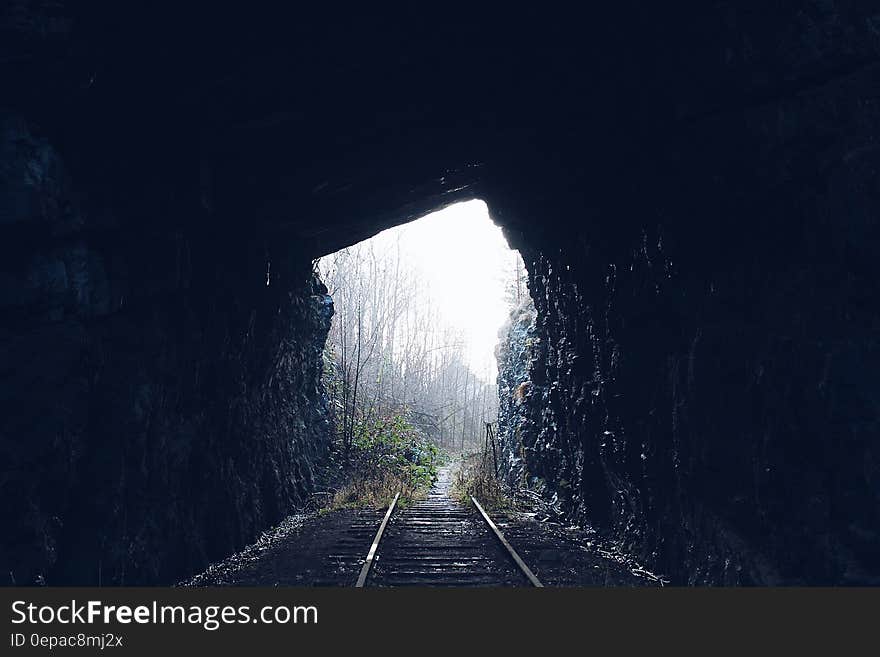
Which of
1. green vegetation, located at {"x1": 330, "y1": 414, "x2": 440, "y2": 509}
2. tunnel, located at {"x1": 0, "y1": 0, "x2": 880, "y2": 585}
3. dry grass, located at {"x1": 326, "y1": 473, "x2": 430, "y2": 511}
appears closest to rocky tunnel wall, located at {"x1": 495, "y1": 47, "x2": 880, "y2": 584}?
tunnel, located at {"x1": 0, "y1": 0, "x2": 880, "y2": 585}

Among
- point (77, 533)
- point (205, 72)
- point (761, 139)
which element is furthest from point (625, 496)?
point (205, 72)

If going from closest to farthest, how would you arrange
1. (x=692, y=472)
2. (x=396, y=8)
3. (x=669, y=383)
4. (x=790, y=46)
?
(x=790, y=46) → (x=396, y=8) → (x=692, y=472) → (x=669, y=383)

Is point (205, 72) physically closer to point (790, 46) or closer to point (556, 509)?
point (790, 46)

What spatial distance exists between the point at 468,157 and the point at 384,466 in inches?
388

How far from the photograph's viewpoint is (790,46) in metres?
4.76

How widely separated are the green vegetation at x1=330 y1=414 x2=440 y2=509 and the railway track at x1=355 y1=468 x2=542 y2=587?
2108 mm

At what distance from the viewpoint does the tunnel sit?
14.1 ft

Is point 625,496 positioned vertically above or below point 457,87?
below

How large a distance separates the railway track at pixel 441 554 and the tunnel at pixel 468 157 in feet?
5.53

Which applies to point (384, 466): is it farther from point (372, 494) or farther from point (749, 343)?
point (749, 343)

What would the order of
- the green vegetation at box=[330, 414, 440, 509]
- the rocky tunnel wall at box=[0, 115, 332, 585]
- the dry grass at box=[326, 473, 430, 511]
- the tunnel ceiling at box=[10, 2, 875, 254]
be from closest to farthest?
1. the rocky tunnel wall at box=[0, 115, 332, 585]
2. the tunnel ceiling at box=[10, 2, 875, 254]
3. the dry grass at box=[326, 473, 430, 511]
4. the green vegetation at box=[330, 414, 440, 509]

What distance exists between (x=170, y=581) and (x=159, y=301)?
3046mm

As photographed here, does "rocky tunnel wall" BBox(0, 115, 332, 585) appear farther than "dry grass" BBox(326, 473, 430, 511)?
No

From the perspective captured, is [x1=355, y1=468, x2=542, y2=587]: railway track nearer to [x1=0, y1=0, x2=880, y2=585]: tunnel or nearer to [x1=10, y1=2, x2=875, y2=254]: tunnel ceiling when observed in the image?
[x1=0, y1=0, x2=880, y2=585]: tunnel
